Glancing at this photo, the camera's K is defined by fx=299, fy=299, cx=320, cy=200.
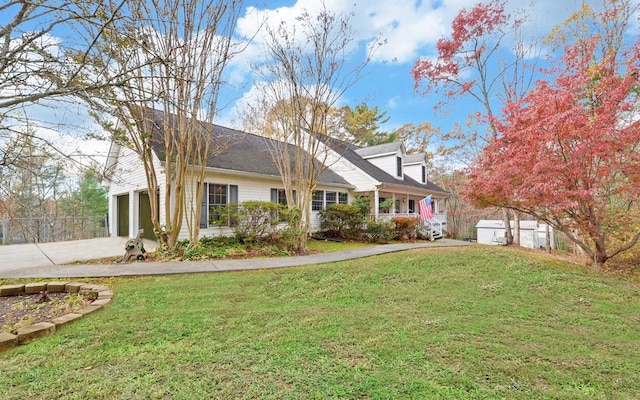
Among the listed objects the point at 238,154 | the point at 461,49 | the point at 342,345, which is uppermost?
the point at 461,49

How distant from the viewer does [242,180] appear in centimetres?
1168

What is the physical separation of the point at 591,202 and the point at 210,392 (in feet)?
26.8

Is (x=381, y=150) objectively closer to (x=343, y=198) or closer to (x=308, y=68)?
(x=343, y=198)

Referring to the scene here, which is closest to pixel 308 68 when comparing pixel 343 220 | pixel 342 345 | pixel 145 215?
pixel 343 220

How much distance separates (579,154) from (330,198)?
1039cm

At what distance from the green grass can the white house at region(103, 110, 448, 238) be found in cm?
474

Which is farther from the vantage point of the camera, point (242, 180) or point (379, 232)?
point (379, 232)

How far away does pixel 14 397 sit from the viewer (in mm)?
2088

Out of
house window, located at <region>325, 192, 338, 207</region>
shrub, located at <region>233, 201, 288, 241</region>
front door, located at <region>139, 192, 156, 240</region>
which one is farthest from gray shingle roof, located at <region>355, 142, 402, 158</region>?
front door, located at <region>139, 192, 156, 240</region>

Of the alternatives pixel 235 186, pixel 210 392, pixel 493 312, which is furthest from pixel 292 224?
pixel 210 392

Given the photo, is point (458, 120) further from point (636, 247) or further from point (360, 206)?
point (636, 247)

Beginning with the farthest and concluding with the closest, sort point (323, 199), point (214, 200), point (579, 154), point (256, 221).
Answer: point (323, 199) < point (214, 200) < point (256, 221) < point (579, 154)

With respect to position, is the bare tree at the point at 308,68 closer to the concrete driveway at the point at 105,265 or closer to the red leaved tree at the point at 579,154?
the concrete driveway at the point at 105,265

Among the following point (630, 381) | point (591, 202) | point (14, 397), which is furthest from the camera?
point (591, 202)
